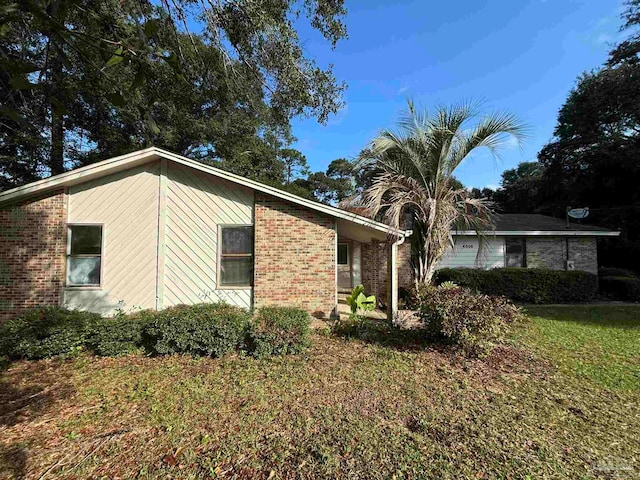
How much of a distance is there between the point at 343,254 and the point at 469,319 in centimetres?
969

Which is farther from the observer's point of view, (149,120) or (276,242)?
(276,242)

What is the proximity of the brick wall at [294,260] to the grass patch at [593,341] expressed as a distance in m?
4.59

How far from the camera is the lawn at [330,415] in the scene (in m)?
2.96

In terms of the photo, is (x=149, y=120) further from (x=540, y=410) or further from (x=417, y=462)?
(x=540, y=410)

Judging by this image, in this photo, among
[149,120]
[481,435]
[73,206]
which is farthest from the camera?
[73,206]

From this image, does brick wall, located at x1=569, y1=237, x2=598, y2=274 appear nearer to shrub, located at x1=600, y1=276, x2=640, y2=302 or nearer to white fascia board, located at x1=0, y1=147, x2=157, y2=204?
shrub, located at x1=600, y1=276, x2=640, y2=302

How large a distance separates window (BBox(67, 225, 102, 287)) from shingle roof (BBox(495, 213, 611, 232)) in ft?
47.1

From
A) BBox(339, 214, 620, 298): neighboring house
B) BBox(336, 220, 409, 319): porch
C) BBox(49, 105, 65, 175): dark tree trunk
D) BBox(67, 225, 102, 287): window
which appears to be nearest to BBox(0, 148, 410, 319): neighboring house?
BBox(67, 225, 102, 287): window

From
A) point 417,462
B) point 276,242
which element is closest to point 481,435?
point 417,462

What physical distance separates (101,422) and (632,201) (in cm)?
2562

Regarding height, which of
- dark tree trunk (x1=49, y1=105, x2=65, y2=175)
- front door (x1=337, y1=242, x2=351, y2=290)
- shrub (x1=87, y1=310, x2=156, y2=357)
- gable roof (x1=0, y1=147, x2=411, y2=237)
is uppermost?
dark tree trunk (x1=49, y1=105, x2=65, y2=175)

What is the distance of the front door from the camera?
587 inches

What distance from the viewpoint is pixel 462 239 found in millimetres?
13469

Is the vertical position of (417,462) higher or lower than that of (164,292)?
lower
